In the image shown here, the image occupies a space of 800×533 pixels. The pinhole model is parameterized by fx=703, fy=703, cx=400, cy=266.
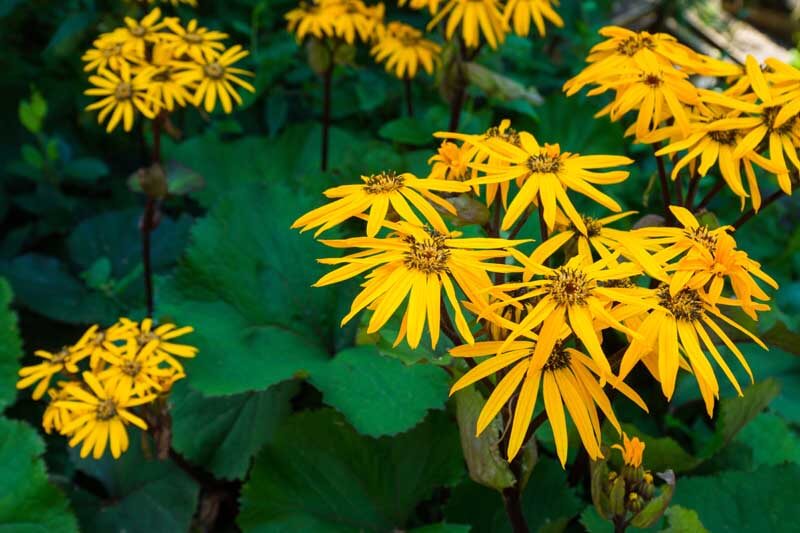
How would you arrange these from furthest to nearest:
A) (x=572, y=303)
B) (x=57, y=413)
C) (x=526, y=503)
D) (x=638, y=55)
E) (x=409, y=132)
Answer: (x=409, y=132), (x=526, y=503), (x=57, y=413), (x=638, y=55), (x=572, y=303)

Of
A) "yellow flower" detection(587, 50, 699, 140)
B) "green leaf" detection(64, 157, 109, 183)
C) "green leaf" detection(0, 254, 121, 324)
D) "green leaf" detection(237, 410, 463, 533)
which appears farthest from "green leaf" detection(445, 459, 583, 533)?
"green leaf" detection(64, 157, 109, 183)

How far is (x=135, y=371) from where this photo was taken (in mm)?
1077

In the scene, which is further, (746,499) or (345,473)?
(345,473)

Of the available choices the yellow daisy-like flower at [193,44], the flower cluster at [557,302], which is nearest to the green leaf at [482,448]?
the flower cluster at [557,302]

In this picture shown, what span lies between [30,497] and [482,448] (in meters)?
0.89

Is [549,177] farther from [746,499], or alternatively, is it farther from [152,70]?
[152,70]

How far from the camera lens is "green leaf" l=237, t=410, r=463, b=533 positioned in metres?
1.23

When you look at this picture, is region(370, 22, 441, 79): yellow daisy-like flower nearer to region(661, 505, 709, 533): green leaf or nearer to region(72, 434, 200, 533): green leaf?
region(72, 434, 200, 533): green leaf

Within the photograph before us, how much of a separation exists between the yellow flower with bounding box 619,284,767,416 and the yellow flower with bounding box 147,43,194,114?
0.97m

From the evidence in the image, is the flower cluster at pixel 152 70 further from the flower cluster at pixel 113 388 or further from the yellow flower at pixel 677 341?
the yellow flower at pixel 677 341

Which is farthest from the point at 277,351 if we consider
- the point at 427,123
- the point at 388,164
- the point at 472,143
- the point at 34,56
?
the point at 34,56

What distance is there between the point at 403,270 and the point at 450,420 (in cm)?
63

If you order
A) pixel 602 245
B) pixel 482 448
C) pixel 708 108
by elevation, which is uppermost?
pixel 708 108

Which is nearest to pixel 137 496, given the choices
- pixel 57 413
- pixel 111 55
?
pixel 57 413
